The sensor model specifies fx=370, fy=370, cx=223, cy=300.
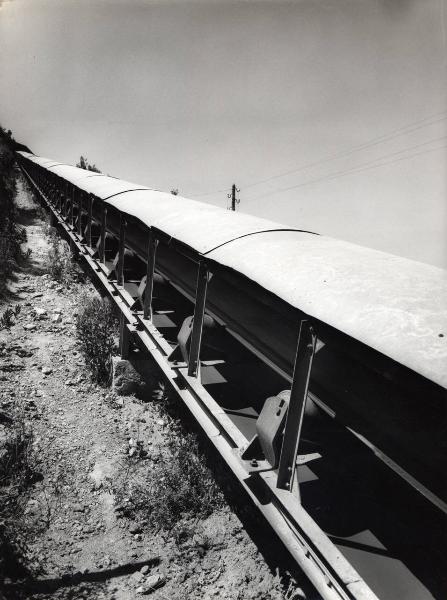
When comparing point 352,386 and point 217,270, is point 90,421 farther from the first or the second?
point 352,386

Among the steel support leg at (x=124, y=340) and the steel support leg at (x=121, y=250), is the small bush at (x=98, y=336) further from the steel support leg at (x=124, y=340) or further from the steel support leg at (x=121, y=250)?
the steel support leg at (x=121, y=250)

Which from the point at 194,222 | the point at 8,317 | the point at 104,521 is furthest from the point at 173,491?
the point at 8,317

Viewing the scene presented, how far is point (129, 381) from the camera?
4.73m

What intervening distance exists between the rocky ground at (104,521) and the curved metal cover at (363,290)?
1.99 metres

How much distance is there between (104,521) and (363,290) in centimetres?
276

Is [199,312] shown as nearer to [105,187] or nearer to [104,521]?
[104,521]

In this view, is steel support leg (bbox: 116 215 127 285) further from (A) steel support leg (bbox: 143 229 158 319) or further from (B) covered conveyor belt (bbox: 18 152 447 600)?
(B) covered conveyor belt (bbox: 18 152 447 600)

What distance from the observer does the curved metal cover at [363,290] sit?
4.75ft

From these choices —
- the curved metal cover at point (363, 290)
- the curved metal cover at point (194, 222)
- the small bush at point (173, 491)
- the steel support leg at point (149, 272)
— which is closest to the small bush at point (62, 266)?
the curved metal cover at point (194, 222)

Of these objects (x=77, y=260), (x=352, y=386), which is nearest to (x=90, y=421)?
(x=352, y=386)

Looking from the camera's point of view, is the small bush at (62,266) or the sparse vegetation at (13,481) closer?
the sparse vegetation at (13,481)

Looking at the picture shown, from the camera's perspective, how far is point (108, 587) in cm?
254

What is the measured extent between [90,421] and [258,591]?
245 centimetres

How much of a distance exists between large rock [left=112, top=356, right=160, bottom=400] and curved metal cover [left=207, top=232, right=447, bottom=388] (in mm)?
2519
